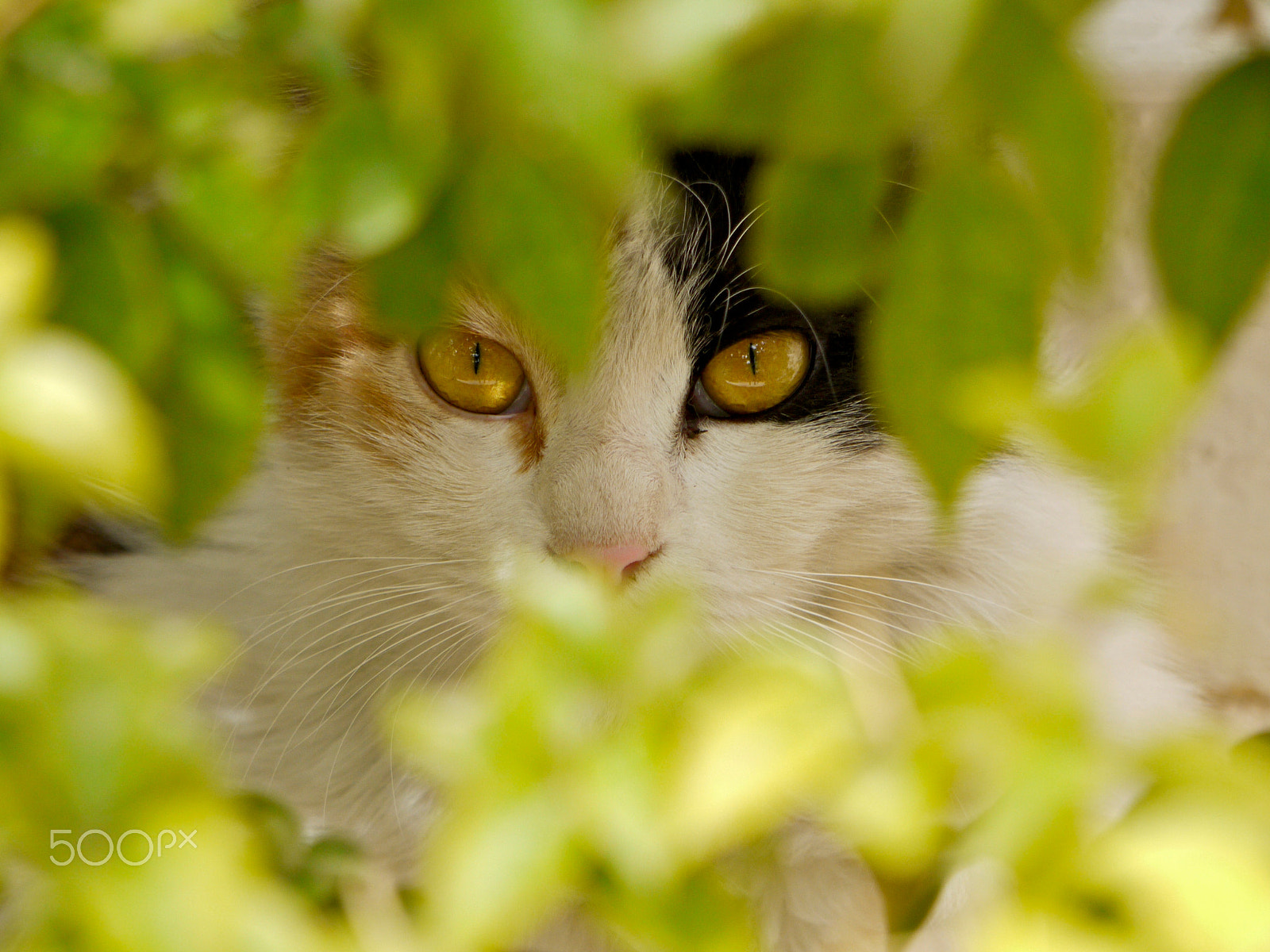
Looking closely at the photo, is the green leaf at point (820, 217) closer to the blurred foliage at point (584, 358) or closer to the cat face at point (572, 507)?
the blurred foliage at point (584, 358)

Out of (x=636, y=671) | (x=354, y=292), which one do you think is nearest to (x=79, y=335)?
(x=636, y=671)

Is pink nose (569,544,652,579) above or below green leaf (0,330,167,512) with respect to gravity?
below

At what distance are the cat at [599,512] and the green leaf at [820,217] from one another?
17.2 inches

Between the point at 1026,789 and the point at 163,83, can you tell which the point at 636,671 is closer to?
the point at 1026,789

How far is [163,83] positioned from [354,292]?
1.64 ft

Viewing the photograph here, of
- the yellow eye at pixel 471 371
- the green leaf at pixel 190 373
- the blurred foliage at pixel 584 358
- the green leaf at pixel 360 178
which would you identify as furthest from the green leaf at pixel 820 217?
the yellow eye at pixel 471 371

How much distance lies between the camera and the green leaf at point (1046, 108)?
0.30 metres

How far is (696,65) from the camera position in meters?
0.30

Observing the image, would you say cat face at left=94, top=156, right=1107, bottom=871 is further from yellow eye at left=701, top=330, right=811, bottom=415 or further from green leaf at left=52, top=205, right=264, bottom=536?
green leaf at left=52, top=205, right=264, bottom=536

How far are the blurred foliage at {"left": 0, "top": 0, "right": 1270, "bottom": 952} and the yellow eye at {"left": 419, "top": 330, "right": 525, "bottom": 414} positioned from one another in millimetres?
494

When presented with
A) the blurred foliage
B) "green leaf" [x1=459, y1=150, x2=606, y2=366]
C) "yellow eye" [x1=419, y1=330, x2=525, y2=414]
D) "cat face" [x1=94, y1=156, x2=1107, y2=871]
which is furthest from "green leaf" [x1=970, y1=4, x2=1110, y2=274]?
"yellow eye" [x1=419, y1=330, x2=525, y2=414]

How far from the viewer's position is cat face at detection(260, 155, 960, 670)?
33.9 inches

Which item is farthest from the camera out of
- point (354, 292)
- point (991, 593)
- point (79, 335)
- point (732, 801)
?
point (991, 593)

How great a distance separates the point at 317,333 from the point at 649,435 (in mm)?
334
